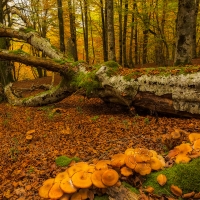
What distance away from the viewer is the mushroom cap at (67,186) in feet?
8.00

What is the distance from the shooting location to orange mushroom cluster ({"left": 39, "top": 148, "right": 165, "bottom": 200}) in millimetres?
2463

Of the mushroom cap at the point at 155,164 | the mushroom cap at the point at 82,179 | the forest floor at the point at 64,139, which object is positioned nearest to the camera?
the mushroom cap at the point at 82,179

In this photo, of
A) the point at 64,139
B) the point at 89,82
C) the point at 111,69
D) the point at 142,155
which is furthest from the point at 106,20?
the point at 142,155

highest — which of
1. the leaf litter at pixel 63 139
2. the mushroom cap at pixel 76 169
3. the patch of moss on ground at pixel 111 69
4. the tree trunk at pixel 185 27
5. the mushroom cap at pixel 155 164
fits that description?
the tree trunk at pixel 185 27

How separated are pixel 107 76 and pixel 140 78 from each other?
3.52ft

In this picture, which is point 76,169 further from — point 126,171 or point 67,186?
point 126,171

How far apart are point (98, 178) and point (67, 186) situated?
1.18ft

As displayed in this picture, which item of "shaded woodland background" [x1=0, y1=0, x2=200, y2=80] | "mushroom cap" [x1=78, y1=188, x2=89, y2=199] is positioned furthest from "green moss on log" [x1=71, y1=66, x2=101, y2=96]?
"mushroom cap" [x1=78, y1=188, x2=89, y2=199]

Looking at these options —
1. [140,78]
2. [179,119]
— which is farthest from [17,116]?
[179,119]

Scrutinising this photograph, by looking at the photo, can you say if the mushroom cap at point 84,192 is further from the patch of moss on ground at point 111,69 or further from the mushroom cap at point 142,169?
the patch of moss on ground at point 111,69

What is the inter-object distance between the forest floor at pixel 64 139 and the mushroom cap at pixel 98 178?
4.14 feet

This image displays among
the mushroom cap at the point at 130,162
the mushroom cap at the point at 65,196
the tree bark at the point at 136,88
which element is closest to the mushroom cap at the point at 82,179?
the mushroom cap at the point at 65,196

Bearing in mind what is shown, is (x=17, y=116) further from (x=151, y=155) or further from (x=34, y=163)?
(x=151, y=155)

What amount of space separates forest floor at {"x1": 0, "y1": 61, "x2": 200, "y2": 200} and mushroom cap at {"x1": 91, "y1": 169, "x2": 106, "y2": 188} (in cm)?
126
